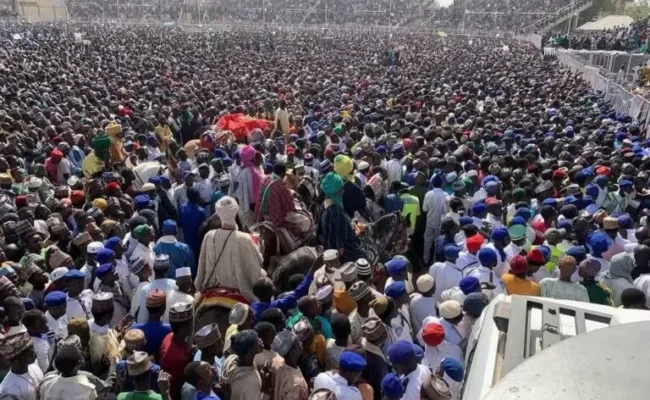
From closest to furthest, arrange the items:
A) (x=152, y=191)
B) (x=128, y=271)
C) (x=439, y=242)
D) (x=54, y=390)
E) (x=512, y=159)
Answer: (x=54, y=390) → (x=128, y=271) → (x=439, y=242) → (x=152, y=191) → (x=512, y=159)

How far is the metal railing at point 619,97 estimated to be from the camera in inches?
483

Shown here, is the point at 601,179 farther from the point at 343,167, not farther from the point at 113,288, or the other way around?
the point at 113,288

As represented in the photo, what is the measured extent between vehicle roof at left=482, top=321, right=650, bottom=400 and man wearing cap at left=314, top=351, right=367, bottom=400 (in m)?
1.41

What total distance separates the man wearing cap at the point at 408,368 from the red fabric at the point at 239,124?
7357 mm

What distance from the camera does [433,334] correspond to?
152 inches

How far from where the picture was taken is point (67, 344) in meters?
3.20

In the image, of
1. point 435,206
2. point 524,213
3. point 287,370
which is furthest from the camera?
point 435,206

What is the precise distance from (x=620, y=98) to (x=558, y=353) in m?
13.9

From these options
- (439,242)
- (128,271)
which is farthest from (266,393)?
(439,242)

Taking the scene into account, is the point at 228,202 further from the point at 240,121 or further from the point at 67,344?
the point at 240,121

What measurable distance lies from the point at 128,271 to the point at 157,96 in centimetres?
934

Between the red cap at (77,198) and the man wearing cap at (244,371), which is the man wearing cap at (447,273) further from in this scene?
the red cap at (77,198)

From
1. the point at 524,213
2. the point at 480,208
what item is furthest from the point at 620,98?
the point at 480,208

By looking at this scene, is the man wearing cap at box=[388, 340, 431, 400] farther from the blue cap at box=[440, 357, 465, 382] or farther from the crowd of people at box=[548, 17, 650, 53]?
the crowd of people at box=[548, 17, 650, 53]
